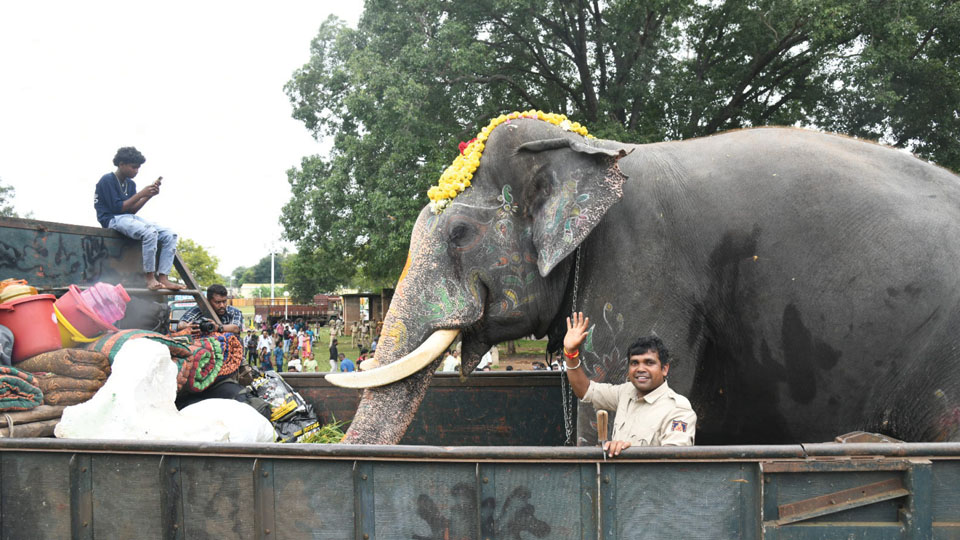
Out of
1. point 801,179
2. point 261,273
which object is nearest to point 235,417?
point 801,179

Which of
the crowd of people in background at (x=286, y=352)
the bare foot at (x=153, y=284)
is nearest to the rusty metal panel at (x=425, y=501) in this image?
the bare foot at (x=153, y=284)

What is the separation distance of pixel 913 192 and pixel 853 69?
457 inches

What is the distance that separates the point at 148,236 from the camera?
4.83 metres

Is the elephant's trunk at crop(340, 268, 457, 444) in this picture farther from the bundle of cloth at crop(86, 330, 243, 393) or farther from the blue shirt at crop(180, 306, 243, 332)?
the blue shirt at crop(180, 306, 243, 332)

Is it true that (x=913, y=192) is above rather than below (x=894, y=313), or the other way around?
above

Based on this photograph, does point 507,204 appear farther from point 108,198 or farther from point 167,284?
point 108,198

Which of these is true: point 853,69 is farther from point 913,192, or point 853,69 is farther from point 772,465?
point 772,465

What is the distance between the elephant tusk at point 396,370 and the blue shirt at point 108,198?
2.58 m

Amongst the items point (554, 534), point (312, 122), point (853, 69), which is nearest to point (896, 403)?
point (554, 534)

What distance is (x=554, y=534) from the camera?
220cm

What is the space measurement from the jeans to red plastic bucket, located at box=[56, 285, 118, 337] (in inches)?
41.5

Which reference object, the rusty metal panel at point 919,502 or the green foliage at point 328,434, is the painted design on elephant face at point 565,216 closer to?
the rusty metal panel at point 919,502

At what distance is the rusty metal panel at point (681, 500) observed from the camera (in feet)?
7.00

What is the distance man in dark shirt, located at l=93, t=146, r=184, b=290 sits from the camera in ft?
15.9
